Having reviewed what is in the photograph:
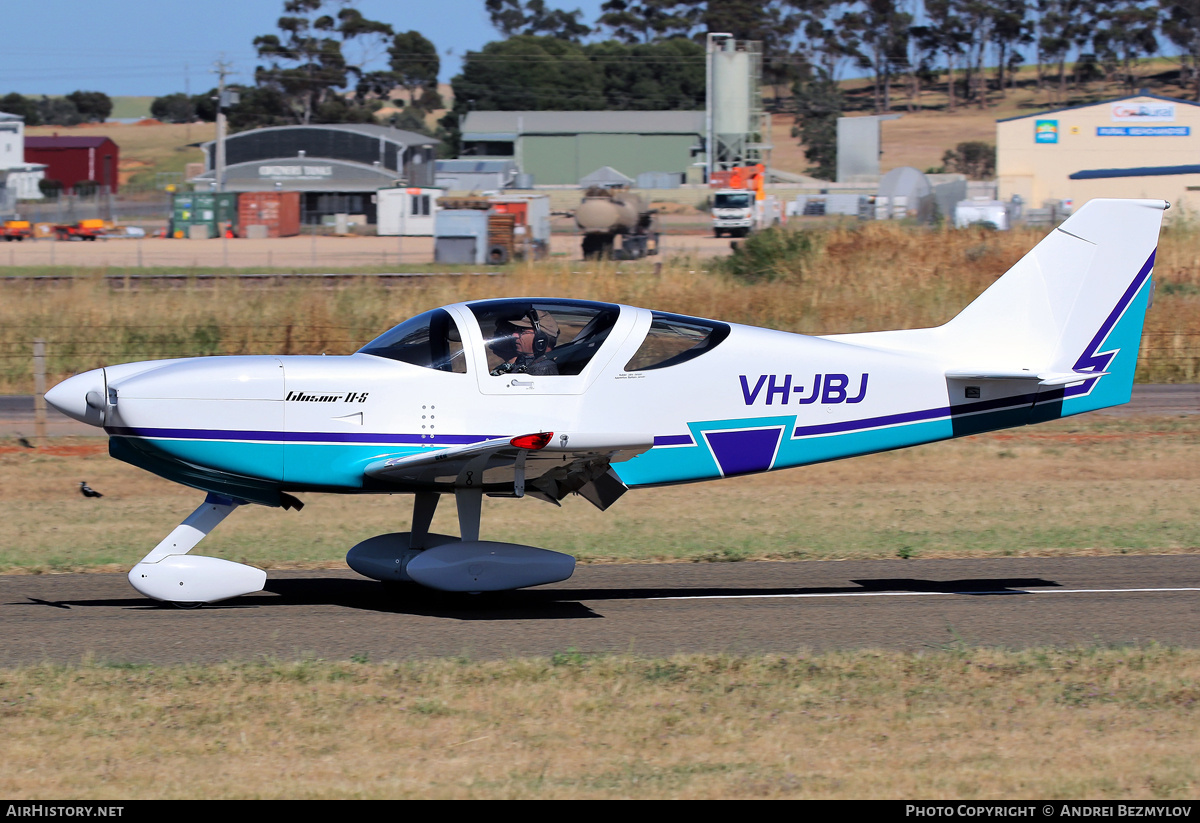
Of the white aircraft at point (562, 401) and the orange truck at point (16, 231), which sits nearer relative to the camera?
the white aircraft at point (562, 401)

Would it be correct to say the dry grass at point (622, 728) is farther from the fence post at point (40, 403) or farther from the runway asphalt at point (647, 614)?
the fence post at point (40, 403)

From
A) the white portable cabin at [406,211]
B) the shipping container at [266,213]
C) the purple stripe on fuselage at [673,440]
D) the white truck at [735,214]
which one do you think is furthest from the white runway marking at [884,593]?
the shipping container at [266,213]

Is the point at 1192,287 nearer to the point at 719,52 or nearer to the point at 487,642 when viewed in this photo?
the point at 487,642

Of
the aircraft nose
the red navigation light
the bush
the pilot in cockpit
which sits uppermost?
the bush

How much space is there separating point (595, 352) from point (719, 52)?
288ft

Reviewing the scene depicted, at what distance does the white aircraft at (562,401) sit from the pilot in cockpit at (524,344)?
0.04 feet

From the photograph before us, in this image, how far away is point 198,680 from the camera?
251 inches

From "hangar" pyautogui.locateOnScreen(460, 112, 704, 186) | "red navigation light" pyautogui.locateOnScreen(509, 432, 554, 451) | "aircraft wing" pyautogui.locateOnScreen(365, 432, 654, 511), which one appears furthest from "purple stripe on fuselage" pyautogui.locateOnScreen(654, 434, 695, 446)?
"hangar" pyautogui.locateOnScreen(460, 112, 704, 186)

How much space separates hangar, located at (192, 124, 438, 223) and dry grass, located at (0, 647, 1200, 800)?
229ft

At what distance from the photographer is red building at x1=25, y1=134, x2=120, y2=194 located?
99438mm

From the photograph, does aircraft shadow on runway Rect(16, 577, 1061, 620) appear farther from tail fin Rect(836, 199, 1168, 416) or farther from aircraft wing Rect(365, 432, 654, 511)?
tail fin Rect(836, 199, 1168, 416)

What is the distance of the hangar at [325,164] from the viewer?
76.8 metres

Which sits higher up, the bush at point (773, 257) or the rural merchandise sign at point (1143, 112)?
the rural merchandise sign at point (1143, 112)

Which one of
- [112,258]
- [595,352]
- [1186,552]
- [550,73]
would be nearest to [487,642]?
[595,352]
